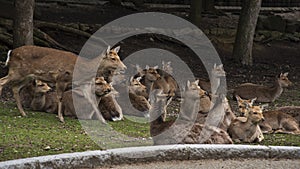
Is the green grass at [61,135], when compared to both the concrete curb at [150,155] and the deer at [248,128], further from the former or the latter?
the concrete curb at [150,155]

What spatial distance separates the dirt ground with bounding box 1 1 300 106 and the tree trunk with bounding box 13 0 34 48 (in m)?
3.07

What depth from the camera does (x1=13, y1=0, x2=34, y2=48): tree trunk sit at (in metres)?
11.4

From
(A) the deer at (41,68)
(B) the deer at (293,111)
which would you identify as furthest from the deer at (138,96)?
(B) the deer at (293,111)

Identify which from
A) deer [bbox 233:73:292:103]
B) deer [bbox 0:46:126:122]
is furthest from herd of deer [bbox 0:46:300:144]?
deer [bbox 233:73:292:103]

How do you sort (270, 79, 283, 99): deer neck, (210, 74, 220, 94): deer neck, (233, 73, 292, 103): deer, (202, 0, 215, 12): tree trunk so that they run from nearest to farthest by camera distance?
(210, 74, 220, 94): deer neck
(233, 73, 292, 103): deer
(270, 79, 283, 99): deer neck
(202, 0, 215, 12): tree trunk

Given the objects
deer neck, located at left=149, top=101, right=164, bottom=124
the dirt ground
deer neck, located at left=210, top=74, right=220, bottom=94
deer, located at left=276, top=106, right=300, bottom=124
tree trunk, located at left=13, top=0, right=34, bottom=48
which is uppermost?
tree trunk, located at left=13, top=0, right=34, bottom=48

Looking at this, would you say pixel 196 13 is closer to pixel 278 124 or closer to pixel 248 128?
pixel 278 124

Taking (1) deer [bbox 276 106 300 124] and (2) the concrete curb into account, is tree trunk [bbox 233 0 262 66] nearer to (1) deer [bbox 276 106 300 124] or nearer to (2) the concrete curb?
(1) deer [bbox 276 106 300 124]

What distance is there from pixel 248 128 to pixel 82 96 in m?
2.19

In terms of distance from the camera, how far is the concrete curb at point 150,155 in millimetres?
6434

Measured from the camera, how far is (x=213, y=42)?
17922mm

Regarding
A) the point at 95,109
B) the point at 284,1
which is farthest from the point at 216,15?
the point at 95,109

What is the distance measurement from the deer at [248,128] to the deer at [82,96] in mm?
1717

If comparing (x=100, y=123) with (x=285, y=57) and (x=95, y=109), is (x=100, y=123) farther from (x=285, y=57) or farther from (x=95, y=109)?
(x=285, y=57)
